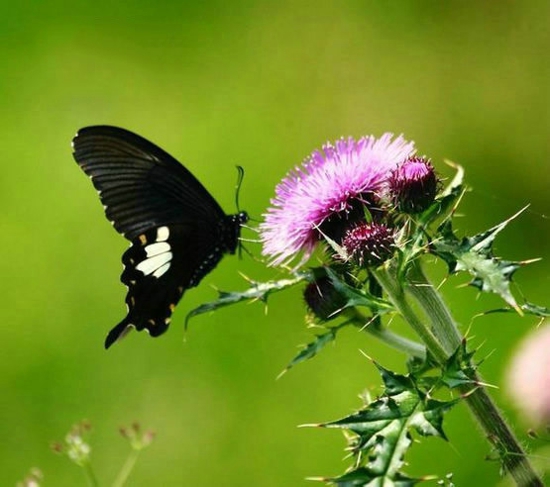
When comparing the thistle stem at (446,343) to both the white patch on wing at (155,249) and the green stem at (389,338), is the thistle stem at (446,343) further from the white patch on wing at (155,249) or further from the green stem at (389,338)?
the white patch on wing at (155,249)

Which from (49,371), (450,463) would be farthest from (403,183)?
(49,371)

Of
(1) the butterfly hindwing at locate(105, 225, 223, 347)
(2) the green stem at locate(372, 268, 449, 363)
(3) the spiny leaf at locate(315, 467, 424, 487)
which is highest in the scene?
(1) the butterfly hindwing at locate(105, 225, 223, 347)

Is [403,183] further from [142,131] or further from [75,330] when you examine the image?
[142,131]

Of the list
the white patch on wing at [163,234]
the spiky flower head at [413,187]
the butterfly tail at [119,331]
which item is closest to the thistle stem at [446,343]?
the spiky flower head at [413,187]

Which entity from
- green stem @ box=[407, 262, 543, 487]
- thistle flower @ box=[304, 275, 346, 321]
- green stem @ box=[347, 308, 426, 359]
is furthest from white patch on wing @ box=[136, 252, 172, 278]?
green stem @ box=[407, 262, 543, 487]

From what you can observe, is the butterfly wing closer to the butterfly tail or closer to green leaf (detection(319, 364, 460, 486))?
the butterfly tail

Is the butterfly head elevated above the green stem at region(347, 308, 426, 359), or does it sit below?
above
